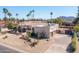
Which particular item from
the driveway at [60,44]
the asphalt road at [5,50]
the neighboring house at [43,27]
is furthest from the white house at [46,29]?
the asphalt road at [5,50]

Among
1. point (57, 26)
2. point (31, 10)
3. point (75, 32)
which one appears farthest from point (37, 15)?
point (75, 32)

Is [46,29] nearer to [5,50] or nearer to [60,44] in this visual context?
[60,44]

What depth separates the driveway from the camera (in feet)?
18.3

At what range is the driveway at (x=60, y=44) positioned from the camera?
219 inches

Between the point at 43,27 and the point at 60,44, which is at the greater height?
the point at 43,27

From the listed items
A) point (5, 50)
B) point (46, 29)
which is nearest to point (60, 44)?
point (46, 29)

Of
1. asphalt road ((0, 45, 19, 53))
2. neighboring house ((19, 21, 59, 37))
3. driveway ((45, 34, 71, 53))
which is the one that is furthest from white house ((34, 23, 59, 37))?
asphalt road ((0, 45, 19, 53))

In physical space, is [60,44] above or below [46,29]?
below

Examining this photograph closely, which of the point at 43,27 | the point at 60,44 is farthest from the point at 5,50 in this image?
the point at 60,44

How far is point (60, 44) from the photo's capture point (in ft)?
18.4

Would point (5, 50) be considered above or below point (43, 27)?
below

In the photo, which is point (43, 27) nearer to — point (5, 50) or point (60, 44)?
point (60, 44)

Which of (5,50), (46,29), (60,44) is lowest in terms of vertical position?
(5,50)
